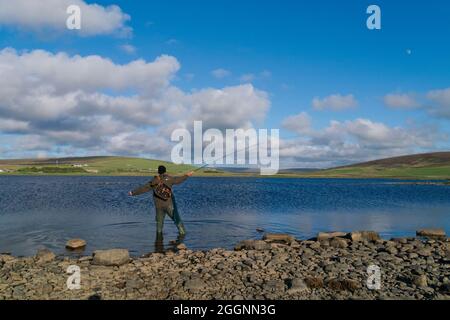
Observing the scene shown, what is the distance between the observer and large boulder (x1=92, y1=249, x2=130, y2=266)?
12039 mm

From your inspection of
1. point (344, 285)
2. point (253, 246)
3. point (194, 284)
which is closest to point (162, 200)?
point (253, 246)

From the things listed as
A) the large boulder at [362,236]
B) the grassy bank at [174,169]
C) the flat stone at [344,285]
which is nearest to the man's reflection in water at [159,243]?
the flat stone at [344,285]

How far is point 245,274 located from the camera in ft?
36.4

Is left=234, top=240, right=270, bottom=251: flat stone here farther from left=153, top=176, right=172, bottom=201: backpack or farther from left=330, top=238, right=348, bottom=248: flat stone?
left=153, top=176, right=172, bottom=201: backpack

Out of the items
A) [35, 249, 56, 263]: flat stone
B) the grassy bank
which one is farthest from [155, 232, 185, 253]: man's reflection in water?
the grassy bank

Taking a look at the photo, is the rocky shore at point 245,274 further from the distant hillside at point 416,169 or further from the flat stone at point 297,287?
the distant hillside at point 416,169

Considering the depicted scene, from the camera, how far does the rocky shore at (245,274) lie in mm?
9305

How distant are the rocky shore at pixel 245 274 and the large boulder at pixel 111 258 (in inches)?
1.2

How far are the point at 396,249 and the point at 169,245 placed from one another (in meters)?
9.77

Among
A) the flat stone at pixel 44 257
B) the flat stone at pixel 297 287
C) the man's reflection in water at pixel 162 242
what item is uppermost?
the flat stone at pixel 297 287

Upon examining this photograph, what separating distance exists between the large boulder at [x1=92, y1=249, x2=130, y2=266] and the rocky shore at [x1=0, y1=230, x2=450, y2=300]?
32mm

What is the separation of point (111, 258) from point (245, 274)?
4.50m
